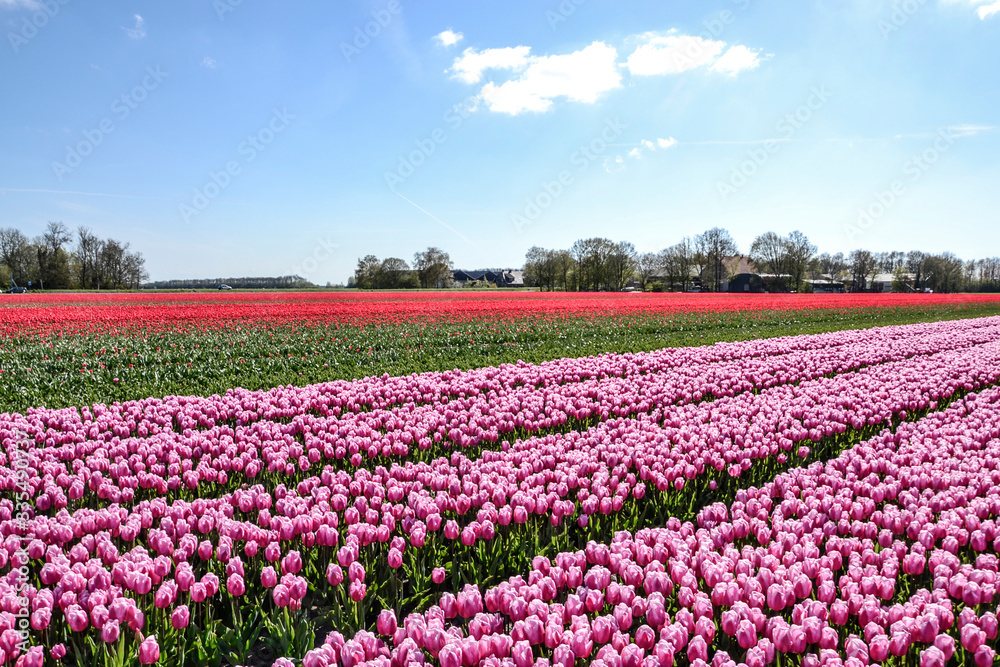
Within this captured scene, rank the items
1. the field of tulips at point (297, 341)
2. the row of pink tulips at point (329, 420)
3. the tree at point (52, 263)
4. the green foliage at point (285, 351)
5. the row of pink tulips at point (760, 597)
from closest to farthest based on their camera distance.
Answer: the row of pink tulips at point (760, 597) < the row of pink tulips at point (329, 420) < the green foliage at point (285, 351) < the field of tulips at point (297, 341) < the tree at point (52, 263)

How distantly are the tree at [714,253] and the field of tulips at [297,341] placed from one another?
2720 inches

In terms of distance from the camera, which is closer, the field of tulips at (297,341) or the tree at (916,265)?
the field of tulips at (297,341)

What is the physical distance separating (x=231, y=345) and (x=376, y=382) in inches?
311

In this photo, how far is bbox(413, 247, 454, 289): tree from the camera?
9656cm

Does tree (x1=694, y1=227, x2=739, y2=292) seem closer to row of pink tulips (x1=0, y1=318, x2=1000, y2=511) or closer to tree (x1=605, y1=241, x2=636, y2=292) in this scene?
tree (x1=605, y1=241, x2=636, y2=292)

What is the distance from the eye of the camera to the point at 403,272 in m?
96.1

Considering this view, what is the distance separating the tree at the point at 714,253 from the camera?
307ft

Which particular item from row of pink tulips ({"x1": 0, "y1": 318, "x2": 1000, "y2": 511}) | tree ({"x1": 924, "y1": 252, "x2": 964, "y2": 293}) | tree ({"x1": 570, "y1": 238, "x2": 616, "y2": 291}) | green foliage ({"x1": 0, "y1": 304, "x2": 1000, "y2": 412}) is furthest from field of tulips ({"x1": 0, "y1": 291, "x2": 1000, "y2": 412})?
tree ({"x1": 924, "y1": 252, "x2": 964, "y2": 293})

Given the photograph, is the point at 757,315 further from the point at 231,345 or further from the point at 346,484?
the point at 346,484

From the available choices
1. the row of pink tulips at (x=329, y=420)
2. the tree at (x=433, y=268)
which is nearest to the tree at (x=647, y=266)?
the tree at (x=433, y=268)

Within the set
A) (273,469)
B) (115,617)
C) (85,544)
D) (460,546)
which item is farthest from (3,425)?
(460,546)

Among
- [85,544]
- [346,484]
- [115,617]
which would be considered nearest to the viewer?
[115,617]

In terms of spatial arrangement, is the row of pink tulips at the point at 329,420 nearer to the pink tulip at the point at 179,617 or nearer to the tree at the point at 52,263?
the pink tulip at the point at 179,617

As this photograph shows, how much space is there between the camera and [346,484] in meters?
4.63
